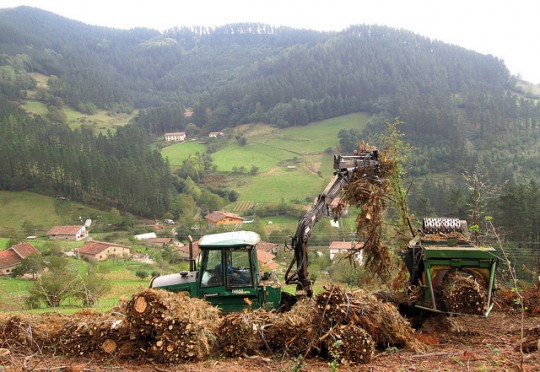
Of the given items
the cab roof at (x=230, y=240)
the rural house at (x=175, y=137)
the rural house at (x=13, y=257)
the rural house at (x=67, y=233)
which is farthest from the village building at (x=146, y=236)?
the rural house at (x=175, y=137)

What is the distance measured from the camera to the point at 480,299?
8438 millimetres

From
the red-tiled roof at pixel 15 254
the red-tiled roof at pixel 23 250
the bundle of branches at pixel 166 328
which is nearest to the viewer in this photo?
the bundle of branches at pixel 166 328

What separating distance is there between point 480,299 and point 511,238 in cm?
2816

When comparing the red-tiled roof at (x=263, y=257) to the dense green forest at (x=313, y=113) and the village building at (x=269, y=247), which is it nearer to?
the dense green forest at (x=313, y=113)

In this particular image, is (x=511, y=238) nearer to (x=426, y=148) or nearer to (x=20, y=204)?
(x=426, y=148)

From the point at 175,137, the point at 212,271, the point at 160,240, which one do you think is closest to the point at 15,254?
the point at 160,240

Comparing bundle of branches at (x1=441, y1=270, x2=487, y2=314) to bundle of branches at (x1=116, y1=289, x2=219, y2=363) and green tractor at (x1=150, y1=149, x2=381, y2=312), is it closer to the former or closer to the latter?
green tractor at (x1=150, y1=149, x2=381, y2=312)

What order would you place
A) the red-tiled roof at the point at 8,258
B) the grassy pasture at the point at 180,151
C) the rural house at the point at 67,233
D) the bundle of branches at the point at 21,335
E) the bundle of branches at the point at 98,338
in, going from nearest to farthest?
the bundle of branches at the point at 98,338
the bundle of branches at the point at 21,335
the red-tiled roof at the point at 8,258
the rural house at the point at 67,233
the grassy pasture at the point at 180,151

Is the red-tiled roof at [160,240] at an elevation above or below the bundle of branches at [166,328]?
below

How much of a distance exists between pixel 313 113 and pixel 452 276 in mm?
108246

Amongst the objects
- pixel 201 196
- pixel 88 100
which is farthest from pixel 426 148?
pixel 88 100

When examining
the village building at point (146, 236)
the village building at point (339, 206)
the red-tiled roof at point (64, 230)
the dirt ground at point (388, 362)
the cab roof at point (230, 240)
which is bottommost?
the village building at point (146, 236)

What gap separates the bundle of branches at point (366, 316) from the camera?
7438 millimetres

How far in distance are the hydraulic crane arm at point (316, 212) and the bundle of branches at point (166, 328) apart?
121 inches
